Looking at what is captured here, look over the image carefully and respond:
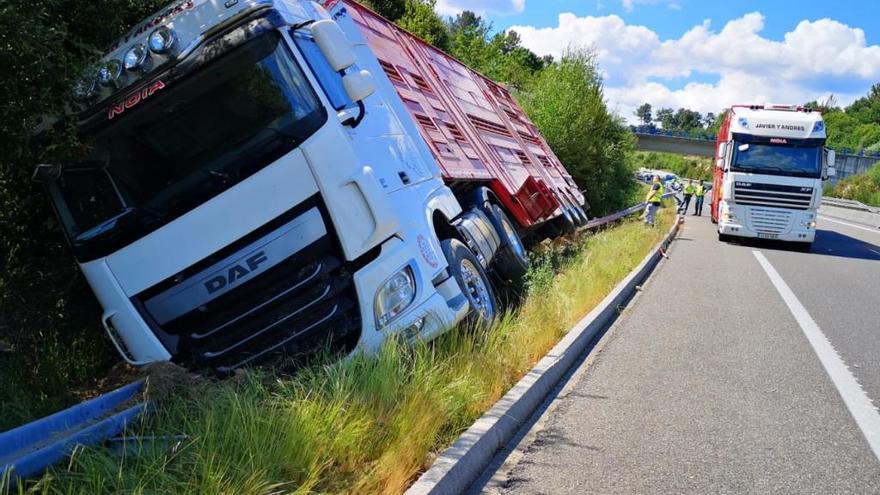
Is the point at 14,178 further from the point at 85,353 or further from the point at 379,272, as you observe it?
the point at 379,272

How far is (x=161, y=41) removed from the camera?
16.3 ft

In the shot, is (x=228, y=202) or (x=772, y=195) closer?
(x=228, y=202)

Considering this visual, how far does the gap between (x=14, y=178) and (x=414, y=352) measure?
3746mm

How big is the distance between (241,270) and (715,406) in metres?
3.77

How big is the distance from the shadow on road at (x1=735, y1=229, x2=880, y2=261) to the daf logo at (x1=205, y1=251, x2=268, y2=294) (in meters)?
16.5

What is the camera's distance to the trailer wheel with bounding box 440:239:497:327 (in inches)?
240

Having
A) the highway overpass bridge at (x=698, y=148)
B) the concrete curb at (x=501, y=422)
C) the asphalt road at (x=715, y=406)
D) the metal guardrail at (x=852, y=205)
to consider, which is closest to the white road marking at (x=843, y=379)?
the asphalt road at (x=715, y=406)

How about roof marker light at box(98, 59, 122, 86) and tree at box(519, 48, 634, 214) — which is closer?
roof marker light at box(98, 59, 122, 86)

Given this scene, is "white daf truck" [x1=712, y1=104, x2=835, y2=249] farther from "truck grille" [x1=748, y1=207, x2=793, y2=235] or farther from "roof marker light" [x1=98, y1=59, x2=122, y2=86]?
"roof marker light" [x1=98, y1=59, x2=122, y2=86]

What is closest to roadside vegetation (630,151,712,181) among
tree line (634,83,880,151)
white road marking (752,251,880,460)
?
tree line (634,83,880,151)

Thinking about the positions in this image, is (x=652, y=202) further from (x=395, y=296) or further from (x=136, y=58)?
(x=136, y=58)

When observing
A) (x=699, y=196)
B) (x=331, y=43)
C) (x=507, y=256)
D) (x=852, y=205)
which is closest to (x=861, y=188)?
(x=852, y=205)

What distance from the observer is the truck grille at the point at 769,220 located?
696 inches

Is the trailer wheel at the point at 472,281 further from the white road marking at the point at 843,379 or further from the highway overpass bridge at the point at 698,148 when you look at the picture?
the highway overpass bridge at the point at 698,148
